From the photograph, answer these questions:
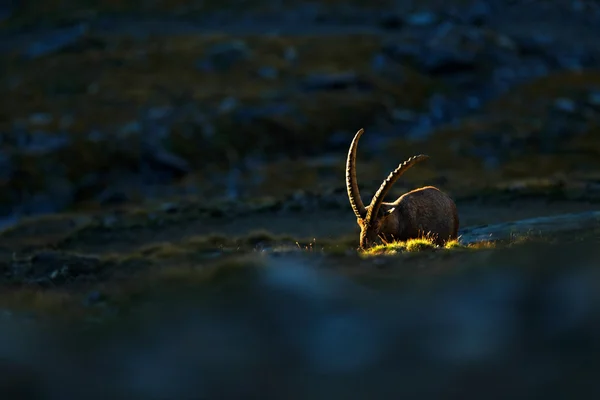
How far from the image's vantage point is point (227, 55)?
74.4m

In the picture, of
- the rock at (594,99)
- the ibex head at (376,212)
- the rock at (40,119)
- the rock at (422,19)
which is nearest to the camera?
the ibex head at (376,212)

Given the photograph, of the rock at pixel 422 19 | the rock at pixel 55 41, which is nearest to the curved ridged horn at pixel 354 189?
the rock at pixel 55 41

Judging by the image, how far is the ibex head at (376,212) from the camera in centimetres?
1883

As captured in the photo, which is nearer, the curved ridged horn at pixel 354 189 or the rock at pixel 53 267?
the curved ridged horn at pixel 354 189

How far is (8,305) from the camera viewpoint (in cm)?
1555

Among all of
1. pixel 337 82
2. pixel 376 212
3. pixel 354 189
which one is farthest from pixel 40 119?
pixel 376 212

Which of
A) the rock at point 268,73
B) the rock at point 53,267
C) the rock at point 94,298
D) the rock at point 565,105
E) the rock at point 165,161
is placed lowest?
the rock at point 165,161

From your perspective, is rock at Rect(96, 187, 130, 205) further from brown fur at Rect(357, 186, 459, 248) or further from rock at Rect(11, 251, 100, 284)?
brown fur at Rect(357, 186, 459, 248)

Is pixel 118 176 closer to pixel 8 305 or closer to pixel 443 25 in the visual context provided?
pixel 8 305

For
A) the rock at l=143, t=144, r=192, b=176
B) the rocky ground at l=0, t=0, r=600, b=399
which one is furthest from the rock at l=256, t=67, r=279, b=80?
the rock at l=143, t=144, r=192, b=176

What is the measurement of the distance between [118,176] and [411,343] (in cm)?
4488

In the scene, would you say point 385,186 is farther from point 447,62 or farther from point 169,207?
point 447,62

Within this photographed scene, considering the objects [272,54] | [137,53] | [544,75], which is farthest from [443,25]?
[137,53]

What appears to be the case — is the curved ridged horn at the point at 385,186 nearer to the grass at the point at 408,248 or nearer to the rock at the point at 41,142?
the grass at the point at 408,248
